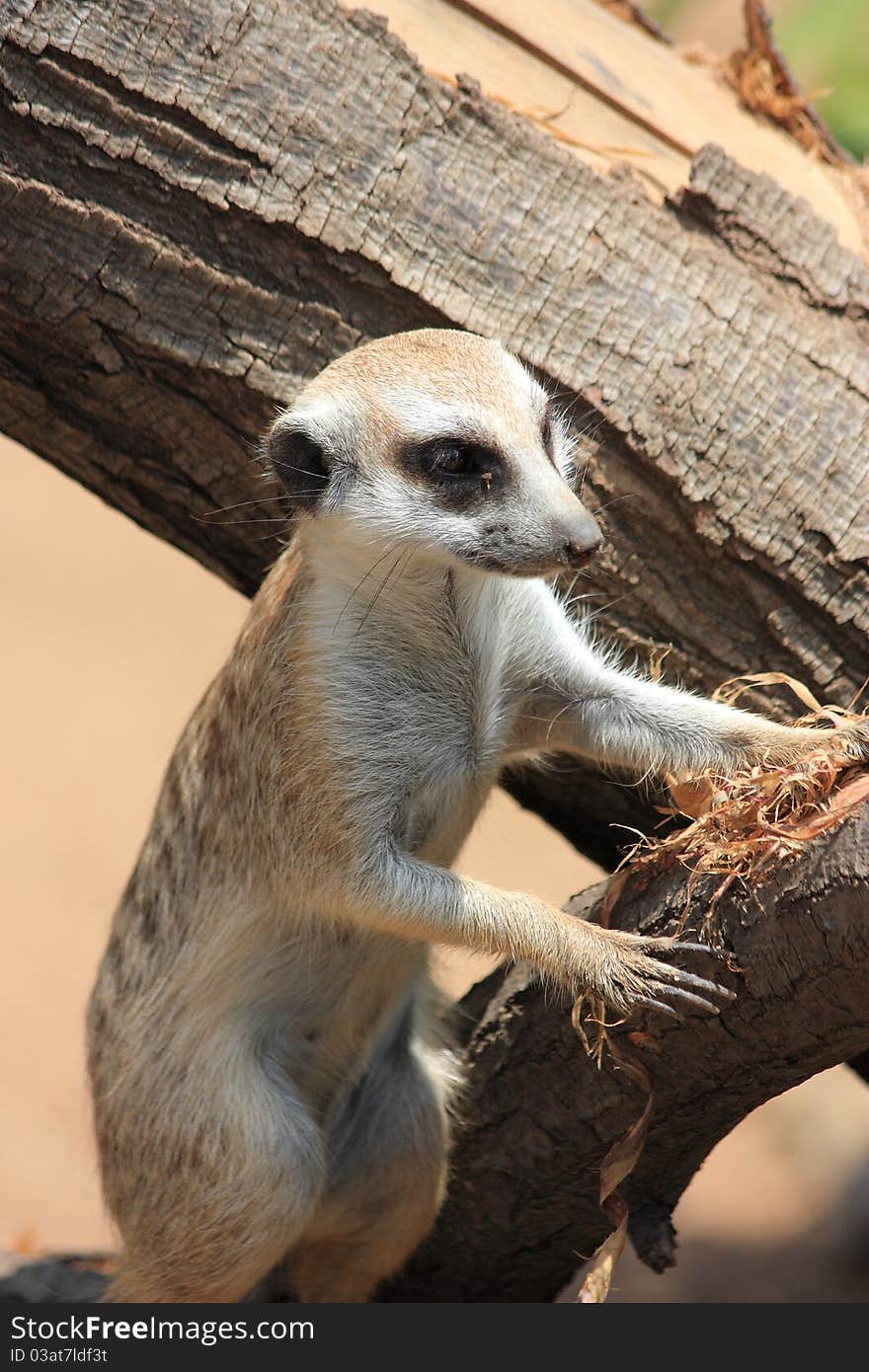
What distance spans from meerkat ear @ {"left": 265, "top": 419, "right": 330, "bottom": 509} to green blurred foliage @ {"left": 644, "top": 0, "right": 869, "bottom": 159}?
2686 millimetres

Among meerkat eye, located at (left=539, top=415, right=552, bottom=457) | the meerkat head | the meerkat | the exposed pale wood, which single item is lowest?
the meerkat

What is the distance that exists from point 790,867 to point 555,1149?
110 cm

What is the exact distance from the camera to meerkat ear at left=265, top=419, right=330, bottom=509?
2959mm

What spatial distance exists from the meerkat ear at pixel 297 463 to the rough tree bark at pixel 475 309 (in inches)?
21.1

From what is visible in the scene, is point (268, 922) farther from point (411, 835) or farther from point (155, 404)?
point (155, 404)

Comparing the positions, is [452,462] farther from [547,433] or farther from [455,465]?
[547,433]

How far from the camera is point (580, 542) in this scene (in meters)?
2.73

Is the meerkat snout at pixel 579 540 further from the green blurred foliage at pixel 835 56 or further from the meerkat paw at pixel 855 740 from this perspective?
the green blurred foliage at pixel 835 56

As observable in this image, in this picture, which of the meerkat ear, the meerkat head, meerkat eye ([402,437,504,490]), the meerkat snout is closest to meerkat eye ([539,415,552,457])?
the meerkat head

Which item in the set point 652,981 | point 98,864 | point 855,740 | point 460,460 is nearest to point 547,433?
point 460,460

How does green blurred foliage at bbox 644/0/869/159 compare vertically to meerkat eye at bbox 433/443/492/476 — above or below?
above

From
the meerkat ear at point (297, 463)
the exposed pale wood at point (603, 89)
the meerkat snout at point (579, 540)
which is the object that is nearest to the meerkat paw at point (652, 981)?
the meerkat snout at point (579, 540)

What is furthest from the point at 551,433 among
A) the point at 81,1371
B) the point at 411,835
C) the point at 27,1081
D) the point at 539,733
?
the point at 27,1081

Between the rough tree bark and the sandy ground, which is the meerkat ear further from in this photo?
the sandy ground
